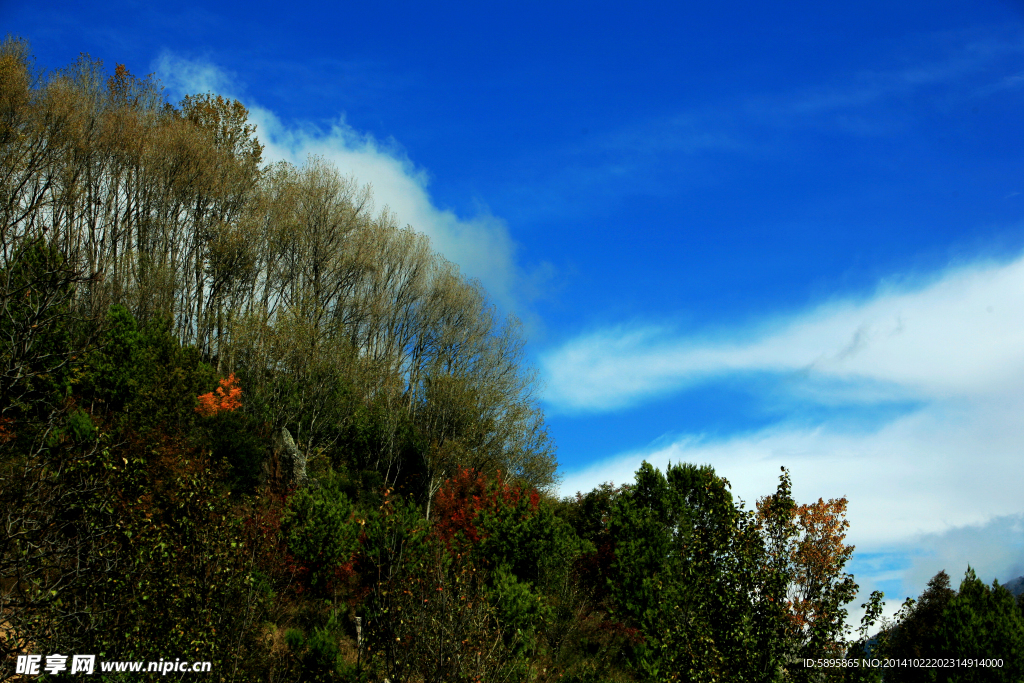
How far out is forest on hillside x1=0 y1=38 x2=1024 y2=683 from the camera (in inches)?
508

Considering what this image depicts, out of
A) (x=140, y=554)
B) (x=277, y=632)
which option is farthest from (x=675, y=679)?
(x=277, y=632)

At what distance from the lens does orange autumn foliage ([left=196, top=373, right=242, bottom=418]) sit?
30.5 meters

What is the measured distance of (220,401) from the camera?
32.0 metres

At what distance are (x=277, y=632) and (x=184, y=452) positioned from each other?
7185 mm

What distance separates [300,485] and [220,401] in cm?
563

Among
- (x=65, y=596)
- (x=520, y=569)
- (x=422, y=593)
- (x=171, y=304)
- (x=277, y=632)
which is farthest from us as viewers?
(x=171, y=304)

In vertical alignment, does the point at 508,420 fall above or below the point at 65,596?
above

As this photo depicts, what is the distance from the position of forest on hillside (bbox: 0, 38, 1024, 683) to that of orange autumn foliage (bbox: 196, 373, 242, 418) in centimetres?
17

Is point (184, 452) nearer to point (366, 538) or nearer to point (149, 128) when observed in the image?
point (366, 538)

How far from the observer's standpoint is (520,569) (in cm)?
2653

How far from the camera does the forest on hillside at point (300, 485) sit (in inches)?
508

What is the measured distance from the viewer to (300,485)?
103 ft

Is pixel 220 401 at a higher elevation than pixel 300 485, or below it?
higher

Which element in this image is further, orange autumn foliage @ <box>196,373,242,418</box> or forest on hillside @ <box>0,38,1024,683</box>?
orange autumn foliage @ <box>196,373,242,418</box>
